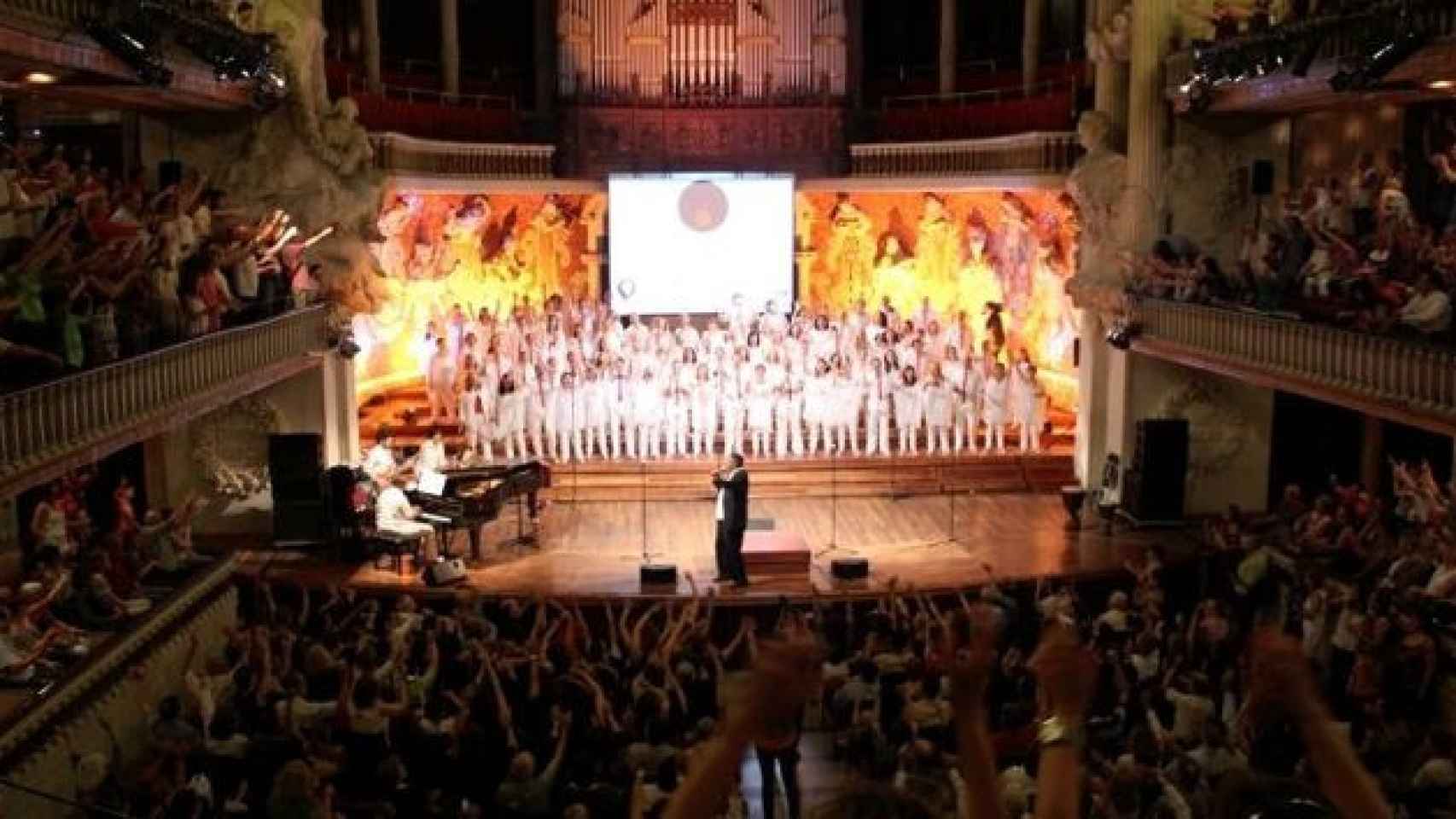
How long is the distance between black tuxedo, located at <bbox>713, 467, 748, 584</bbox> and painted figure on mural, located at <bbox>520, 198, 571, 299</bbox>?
10.1m

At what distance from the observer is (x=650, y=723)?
1083cm

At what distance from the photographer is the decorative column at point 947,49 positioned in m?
24.9

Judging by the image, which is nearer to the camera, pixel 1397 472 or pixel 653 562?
pixel 1397 472

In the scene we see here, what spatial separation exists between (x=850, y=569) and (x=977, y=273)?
1018cm

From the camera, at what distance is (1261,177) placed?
1930 cm

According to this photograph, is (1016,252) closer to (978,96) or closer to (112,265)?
(978,96)

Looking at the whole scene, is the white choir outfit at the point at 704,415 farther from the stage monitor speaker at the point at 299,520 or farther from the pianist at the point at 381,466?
the stage monitor speaker at the point at 299,520

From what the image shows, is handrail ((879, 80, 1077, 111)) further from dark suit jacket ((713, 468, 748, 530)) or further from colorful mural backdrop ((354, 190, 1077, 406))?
dark suit jacket ((713, 468, 748, 530))

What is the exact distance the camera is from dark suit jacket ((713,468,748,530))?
613 inches

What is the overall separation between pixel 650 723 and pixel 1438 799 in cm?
481

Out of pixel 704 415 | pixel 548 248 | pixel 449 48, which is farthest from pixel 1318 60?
pixel 449 48

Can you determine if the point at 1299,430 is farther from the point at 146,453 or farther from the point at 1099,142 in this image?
the point at 146,453

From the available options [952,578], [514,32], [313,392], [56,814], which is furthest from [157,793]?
[514,32]

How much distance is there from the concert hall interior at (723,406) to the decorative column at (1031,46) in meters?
0.08
